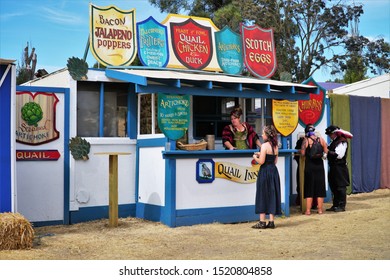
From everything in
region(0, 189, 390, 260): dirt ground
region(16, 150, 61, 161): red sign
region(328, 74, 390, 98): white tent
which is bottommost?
region(0, 189, 390, 260): dirt ground

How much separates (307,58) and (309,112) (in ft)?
73.7

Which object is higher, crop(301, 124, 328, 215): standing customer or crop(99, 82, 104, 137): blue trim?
crop(99, 82, 104, 137): blue trim

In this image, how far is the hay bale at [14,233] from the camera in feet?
24.9

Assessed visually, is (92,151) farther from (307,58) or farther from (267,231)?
(307,58)

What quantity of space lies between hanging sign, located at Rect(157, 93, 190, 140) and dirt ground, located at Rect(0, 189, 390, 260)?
1.64 meters

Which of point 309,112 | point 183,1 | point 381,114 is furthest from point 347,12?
point 309,112

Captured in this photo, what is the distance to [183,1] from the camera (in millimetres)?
36875

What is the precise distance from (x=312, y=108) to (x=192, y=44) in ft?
11.2

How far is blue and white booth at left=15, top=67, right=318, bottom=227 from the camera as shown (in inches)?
394

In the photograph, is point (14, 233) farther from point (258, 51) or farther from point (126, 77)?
point (258, 51)

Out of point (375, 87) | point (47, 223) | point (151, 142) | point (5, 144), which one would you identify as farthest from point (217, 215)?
point (375, 87)

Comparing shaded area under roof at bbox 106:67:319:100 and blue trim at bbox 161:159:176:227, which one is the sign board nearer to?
shaded area under roof at bbox 106:67:319:100

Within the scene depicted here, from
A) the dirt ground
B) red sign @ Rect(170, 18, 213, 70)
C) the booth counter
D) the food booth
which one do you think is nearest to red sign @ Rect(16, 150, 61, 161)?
the food booth

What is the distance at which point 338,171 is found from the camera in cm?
1211
